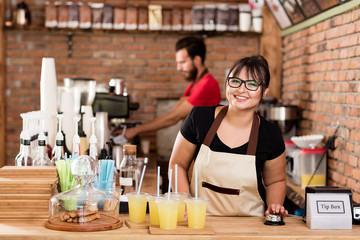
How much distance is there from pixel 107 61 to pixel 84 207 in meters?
4.78

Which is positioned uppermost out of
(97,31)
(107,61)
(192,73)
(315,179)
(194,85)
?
(97,31)

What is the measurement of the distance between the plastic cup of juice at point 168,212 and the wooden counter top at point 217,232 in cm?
7

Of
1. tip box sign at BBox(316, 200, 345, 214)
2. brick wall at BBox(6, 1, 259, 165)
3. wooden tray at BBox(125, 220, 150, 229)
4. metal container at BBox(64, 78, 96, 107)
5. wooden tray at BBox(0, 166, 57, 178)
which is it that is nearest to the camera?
wooden tray at BBox(125, 220, 150, 229)

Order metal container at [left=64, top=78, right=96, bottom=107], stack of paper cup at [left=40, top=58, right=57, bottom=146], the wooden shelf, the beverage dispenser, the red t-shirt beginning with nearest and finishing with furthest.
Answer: stack of paper cup at [left=40, top=58, right=57, bottom=146] → metal container at [left=64, top=78, right=96, bottom=107] → the beverage dispenser → the red t-shirt → the wooden shelf

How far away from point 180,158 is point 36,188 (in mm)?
881

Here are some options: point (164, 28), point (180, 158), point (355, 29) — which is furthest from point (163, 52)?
point (180, 158)

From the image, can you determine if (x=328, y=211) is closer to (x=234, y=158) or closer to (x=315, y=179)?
(x=234, y=158)

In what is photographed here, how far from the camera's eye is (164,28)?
266 inches

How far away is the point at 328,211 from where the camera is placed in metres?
2.50

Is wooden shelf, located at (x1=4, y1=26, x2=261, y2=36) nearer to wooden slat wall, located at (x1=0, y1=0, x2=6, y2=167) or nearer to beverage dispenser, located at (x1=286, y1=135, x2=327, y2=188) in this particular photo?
wooden slat wall, located at (x1=0, y1=0, x2=6, y2=167)

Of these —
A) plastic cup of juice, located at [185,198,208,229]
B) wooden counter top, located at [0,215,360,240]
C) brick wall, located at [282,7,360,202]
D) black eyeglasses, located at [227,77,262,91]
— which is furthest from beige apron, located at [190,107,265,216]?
brick wall, located at [282,7,360,202]

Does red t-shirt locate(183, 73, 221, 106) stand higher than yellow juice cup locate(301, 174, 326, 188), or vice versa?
red t-shirt locate(183, 73, 221, 106)

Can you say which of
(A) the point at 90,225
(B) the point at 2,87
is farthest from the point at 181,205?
(B) the point at 2,87

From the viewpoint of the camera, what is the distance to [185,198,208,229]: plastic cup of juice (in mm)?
2359
